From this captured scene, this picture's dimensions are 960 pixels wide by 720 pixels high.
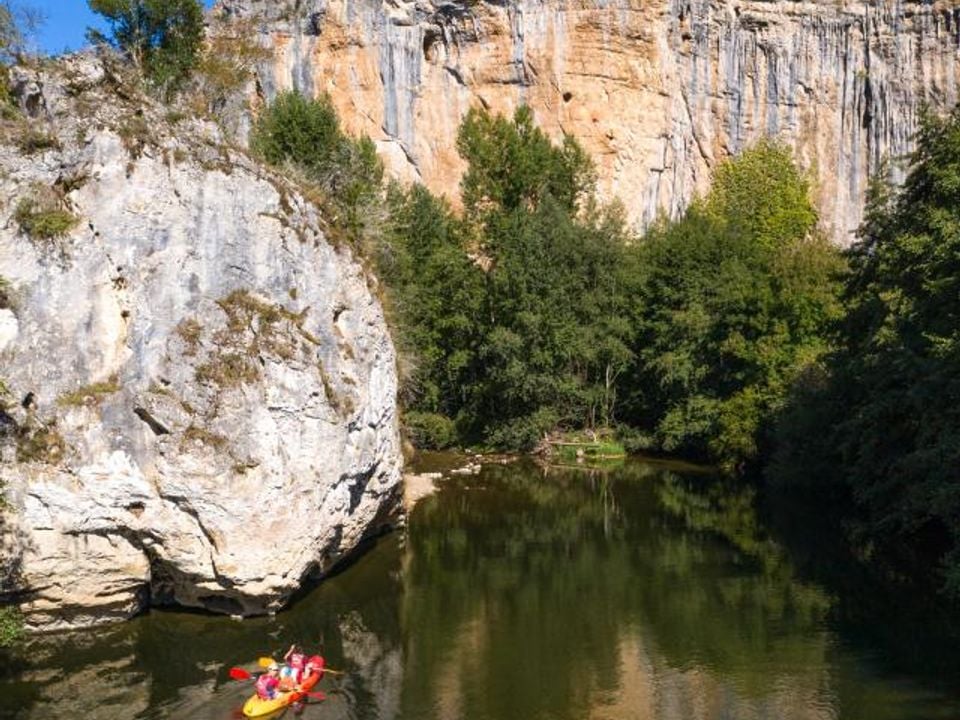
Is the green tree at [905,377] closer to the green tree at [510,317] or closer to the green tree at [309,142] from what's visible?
the green tree at [510,317]

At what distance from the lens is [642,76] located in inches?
2044

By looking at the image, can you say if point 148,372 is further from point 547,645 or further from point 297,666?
A: point 547,645

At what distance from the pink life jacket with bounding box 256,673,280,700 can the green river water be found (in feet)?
1.56

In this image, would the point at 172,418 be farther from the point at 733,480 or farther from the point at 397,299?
the point at 733,480

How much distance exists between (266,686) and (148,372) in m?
5.60

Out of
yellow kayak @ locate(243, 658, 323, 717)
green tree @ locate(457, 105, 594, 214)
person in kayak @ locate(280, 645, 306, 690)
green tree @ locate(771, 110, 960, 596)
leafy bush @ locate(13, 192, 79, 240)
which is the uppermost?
green tree @ locate(457, 105, 594, 214)

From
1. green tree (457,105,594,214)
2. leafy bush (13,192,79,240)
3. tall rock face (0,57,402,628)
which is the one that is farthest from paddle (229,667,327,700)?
green tree (457,105,594,214)

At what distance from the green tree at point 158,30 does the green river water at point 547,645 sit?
19049 mm

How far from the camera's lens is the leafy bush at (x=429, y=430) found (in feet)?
120

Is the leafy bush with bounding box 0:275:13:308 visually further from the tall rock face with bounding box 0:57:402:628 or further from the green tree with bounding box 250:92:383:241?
the green tree with bounding box 250:92:383:241

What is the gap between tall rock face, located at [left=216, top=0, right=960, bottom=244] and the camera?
164 feet

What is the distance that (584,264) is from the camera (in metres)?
38.3

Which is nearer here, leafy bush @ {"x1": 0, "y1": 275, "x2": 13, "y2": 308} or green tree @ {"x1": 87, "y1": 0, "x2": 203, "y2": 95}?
leafy bush @ {"x1": 0, "y1": 275, "x2": 13, "y2": 308}

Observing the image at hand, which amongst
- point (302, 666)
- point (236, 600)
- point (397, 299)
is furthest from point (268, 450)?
point (397, 299)
